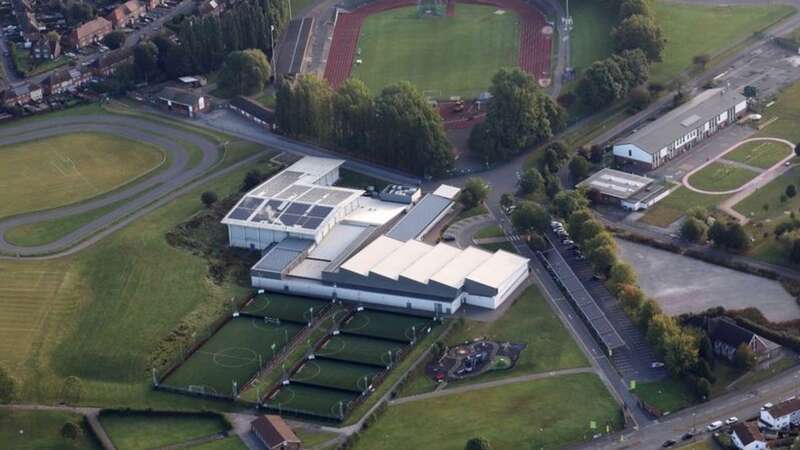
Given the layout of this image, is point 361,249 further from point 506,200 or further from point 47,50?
point 47,50

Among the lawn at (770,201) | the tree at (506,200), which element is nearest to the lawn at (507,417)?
the tree at (506,200)

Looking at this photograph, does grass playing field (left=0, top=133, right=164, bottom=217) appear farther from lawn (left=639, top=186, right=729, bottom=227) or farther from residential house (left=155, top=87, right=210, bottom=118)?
lawn (left=639, top=186, right=729, bottom=227)

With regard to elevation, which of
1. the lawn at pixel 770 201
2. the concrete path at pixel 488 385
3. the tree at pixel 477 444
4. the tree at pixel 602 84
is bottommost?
the concrete path at pixel 488 385

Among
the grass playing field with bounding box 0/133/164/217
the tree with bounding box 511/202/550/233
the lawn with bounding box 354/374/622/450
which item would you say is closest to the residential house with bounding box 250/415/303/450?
the lawn with bounding box 354/374/622/450

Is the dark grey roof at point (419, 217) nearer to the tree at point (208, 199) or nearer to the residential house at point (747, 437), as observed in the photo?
the tree at point (208, 199)

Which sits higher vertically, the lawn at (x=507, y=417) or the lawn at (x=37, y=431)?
the lawn at (x=507, y=417)
